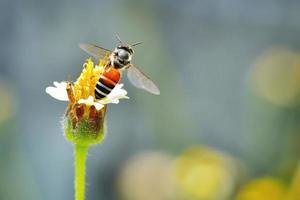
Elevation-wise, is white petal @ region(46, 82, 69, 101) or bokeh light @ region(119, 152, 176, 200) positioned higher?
bokeh light @ region(119, 152, 176, 200)

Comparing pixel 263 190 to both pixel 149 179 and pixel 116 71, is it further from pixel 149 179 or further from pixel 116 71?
pixel 116 71

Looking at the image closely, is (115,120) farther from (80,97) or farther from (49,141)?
(80,97)

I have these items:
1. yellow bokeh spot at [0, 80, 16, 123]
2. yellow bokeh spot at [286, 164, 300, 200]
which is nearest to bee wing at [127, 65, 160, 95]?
yellow bokeh spot at [286, 164, 300, 200]

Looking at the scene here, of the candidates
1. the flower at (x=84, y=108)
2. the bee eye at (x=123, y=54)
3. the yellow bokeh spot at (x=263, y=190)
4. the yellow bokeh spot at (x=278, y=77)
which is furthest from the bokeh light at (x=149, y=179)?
the flower at (x=84, y=108)

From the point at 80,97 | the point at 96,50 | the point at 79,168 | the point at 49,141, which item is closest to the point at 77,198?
the point at 79,168

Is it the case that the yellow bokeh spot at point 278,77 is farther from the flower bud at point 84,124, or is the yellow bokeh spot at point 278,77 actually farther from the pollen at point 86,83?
the flower bud at point 84,124

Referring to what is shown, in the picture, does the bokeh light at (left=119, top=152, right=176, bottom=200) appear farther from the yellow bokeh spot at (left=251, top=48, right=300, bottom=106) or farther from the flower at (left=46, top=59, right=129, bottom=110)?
the flower at (left=46, top=59, right=129, bottom=110)
